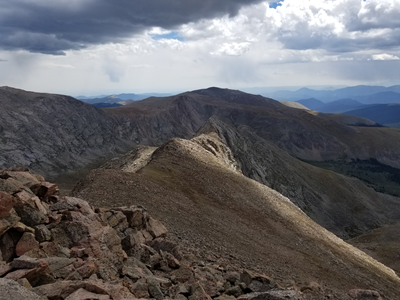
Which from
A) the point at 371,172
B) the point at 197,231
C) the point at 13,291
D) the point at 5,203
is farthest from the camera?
the point at 371,172

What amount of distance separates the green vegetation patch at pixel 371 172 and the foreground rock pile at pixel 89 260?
13833cm

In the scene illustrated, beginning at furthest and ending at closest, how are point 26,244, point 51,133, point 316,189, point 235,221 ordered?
1. point 51,133
2. point 316,189
3. point 235,221
4. point 26,244

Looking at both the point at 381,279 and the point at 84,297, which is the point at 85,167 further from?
the point at 84,297

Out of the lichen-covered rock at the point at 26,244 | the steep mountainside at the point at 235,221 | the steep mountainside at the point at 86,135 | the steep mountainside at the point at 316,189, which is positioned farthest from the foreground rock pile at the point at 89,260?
the steep mountainside at the point at 86,135

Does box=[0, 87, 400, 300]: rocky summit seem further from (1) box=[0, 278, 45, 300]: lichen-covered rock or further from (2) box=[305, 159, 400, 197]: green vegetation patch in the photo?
(2) box=[305, 159, 400, 197]: green vegetation patch

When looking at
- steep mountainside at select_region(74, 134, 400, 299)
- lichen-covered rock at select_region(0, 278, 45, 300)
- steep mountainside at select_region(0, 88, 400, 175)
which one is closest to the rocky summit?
lichen-covered rock at select_region(0, 278, 45, 300)

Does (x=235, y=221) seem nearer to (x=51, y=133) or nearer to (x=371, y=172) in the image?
(x=51, y=133)

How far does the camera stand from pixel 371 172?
16538 cm

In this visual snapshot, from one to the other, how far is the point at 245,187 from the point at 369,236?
34.5m

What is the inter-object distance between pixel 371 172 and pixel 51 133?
150767 mm

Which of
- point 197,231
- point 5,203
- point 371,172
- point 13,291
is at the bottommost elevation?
point 371,172

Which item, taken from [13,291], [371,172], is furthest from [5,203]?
[371,172]

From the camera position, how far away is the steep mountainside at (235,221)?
27922 mm

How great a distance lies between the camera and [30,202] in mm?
15523
